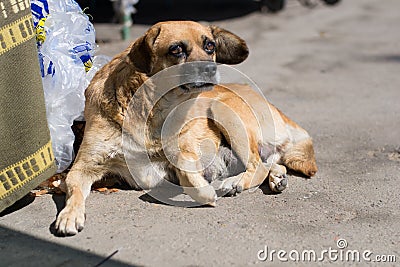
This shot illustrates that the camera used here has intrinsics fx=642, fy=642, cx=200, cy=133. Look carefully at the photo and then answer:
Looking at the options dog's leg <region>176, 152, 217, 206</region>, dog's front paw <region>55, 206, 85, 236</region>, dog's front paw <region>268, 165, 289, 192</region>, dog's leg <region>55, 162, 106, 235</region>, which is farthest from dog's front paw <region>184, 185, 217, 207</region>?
dog's front paw <region>55, 206, 85, 236</region>

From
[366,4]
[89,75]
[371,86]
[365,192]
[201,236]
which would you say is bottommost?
[366,4]

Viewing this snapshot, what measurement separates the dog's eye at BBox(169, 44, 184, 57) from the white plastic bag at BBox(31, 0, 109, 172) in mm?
794

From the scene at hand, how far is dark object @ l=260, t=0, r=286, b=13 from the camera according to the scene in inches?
391

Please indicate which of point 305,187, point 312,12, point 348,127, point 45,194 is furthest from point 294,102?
point 312,12

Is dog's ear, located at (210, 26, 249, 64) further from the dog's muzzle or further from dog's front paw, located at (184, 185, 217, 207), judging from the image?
dog's front paw, located at (184, 185, 217, 207)

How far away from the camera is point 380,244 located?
3461mm

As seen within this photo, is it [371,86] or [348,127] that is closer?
[348,127]

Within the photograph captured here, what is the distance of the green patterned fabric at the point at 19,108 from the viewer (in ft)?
11.4

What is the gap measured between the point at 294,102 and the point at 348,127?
80cm

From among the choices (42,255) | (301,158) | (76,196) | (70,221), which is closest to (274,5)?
(301,158)

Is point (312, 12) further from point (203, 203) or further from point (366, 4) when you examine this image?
point (203, 203)

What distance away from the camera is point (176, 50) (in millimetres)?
3801

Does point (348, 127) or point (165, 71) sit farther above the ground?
point (165, 71)

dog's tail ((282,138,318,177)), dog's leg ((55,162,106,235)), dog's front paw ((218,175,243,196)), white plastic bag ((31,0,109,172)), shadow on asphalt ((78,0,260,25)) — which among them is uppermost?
white plastic bag ((31,0,109,172))
